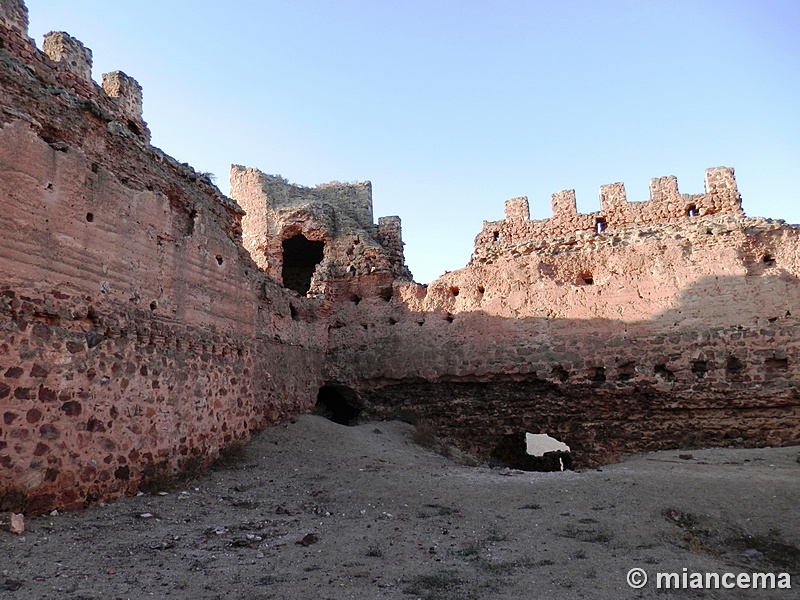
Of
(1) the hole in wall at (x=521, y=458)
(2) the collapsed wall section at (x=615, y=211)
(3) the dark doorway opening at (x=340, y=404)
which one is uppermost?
(2) the collapsed wall section at (x=615, y=211)

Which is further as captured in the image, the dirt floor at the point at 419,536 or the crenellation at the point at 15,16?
the crenellation at the point at 15,16

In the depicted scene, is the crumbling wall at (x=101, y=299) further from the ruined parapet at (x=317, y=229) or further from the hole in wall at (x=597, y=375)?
the hole in wall at (x=597, y=375)

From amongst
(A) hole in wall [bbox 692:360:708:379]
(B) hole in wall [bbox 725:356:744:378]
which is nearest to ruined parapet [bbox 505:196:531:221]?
(A) hole in wall [bbox 692:360:708:379]

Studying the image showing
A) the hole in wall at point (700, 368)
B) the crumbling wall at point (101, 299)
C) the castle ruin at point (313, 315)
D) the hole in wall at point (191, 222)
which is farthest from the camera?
the hole in wall at point (700, 368)

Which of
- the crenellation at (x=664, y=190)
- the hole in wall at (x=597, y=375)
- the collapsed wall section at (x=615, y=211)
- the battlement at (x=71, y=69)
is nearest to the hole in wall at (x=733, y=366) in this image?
the hole in wall at (x=597, y=375)

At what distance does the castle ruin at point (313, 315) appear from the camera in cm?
546

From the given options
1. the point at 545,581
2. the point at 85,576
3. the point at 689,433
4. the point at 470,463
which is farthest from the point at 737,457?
the point at 85,576

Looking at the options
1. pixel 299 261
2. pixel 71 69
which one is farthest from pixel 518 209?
pixel 71 69

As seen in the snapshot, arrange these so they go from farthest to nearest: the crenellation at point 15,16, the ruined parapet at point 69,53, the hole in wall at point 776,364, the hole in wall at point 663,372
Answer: the hole in wall at point 663,372
the hole in wall at point 776,364
the ruined parapet at point 69,53
the crenellation at point 15,16

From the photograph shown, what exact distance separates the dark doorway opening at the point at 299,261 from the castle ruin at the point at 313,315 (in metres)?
0.20

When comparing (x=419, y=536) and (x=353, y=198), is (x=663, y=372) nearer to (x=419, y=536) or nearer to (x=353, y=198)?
(x=419, y=536)

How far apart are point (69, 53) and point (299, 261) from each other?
917 centimetres

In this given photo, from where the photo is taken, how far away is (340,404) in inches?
505

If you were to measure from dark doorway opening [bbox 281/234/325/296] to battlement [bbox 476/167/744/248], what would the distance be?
527 centimetres
